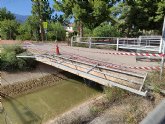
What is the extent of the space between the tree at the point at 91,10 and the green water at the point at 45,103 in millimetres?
9245

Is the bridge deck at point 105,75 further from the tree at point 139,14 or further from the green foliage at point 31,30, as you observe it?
the green foliage at point 31,30

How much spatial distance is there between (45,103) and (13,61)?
479cm

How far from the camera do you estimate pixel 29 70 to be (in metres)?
15.1

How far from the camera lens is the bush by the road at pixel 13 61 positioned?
1434 centimetres

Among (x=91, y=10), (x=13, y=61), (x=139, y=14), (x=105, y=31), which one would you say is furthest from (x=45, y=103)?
(x=139, y=14)

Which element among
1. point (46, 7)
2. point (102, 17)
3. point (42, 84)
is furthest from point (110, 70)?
point (46, 7)

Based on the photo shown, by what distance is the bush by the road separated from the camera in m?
14.3

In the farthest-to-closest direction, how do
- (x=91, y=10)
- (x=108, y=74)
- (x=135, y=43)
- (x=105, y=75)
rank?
(x=91, y=10), (x=135, y=43), (x=105, y=75), (x=108, y=74)

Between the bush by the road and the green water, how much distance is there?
2774 mm

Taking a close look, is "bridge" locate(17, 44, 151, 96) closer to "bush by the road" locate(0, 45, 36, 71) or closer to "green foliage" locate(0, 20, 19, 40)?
"bush by the road" locate(0, 45, 36, 71)

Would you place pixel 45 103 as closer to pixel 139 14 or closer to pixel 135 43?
pixel 135 43

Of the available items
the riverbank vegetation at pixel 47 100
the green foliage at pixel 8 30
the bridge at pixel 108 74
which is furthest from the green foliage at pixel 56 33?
the bridge at pixel 108 74

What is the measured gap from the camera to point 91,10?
72.1ft

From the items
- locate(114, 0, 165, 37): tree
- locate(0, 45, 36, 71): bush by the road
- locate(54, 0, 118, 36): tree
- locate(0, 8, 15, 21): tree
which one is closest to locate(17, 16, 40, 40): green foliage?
locate(54, 0, 118, 36): tree
